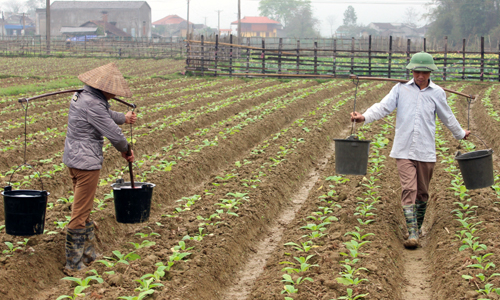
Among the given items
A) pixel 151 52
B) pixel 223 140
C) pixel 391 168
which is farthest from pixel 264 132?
pixel 151 52

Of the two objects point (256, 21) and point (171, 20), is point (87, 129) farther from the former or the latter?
point (171, 20)

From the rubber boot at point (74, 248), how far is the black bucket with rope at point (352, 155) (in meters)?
3.13

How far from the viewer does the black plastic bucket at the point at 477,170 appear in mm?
6078

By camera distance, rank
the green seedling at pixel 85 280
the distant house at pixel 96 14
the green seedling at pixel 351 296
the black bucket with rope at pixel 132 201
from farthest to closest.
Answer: the distant house at pixel 96 14 → the black bucket with rope at pixel 132 201 → the green seedling at pixel 85 280 → the green seedling at pixel 351 296

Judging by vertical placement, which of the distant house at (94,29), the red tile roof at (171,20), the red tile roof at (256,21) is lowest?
the distant house at (94,29)

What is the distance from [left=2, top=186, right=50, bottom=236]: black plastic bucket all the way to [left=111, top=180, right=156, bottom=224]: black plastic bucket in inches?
30.0

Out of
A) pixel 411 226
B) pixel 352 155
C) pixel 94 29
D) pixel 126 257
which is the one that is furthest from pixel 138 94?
pixel 94 29

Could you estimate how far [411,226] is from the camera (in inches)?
229

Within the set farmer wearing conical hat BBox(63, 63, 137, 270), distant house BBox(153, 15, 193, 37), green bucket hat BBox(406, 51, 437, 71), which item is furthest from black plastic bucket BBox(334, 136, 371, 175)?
distant house BBox(153, 15, 193, 37)

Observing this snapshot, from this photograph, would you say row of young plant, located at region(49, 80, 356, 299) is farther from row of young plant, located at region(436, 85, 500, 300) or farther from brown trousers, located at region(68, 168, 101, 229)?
row of young plant, located at region(436, 85, 500, 300)

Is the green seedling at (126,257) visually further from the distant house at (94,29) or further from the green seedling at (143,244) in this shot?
the distant house at (94,29)

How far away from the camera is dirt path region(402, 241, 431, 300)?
15.9 ft

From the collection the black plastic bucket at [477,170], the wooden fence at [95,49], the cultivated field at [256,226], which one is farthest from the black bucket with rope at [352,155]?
the wooden fence at [95,49]

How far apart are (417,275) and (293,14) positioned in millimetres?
122320
